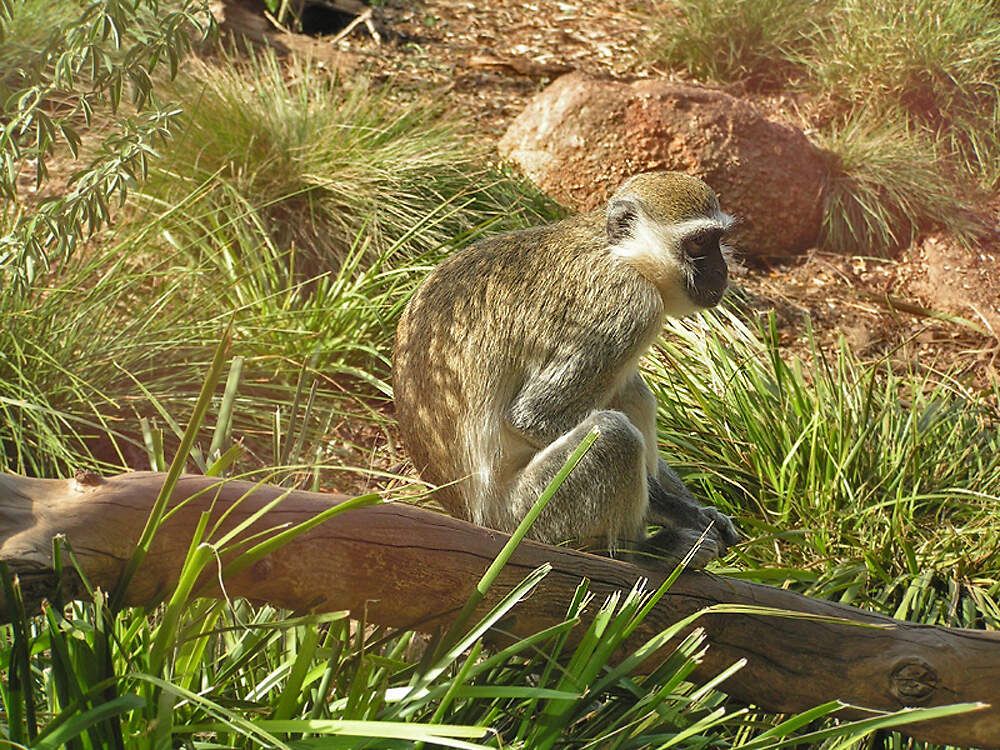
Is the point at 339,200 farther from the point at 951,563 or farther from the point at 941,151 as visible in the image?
the point at 941,151

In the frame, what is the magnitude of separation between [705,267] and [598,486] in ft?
2.92

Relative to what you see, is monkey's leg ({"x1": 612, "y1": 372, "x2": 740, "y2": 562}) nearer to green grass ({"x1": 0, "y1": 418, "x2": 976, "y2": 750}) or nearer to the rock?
green grass ({"x1": 0, "y1": 418, "x2": 976, "y2": 750})

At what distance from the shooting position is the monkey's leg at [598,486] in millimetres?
3035

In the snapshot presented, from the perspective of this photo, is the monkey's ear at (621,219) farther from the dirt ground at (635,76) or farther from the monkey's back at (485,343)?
the dirt ground at (635,76)

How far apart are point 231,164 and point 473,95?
3.23 meters

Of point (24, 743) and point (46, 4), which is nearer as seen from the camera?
point (24, 743)

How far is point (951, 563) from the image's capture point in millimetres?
3725

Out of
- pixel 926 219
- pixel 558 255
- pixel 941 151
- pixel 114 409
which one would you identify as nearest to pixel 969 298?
pixel 926 219

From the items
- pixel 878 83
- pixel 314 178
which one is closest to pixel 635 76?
pixel 878 83

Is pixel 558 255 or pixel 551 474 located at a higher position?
pixel 558 255

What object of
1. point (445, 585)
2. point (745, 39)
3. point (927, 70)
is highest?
point (745, 39)

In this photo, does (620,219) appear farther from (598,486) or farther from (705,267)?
(598,486)

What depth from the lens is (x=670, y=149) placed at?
6652 millimetres

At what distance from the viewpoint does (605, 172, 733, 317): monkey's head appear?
3346mm
